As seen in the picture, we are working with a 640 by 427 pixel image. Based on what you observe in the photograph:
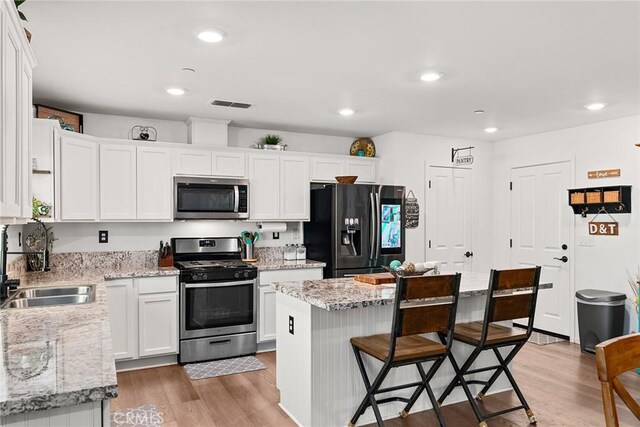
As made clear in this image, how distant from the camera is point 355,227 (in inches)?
197

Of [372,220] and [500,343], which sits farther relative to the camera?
[372,220]

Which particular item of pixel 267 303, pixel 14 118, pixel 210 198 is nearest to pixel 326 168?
pixel 210 198

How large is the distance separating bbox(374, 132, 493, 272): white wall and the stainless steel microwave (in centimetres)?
185

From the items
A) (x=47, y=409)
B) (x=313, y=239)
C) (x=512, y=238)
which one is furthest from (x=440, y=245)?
(x=47, y=409)

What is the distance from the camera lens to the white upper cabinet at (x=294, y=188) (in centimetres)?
510

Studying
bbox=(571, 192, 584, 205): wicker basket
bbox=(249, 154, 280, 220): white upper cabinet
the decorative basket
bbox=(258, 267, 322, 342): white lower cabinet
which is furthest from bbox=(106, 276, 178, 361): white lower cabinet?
bbox=(571, 192, 584, 205): wicker basket

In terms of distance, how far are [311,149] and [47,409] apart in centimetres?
466

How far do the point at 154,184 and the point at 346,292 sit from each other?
2.52 m

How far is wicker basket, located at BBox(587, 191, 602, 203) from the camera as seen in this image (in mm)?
4809

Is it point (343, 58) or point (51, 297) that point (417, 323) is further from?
point (51, 297)

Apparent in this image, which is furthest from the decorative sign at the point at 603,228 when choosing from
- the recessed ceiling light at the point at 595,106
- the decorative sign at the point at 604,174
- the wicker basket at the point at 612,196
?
the recessed ceiling light at the point at 595,106

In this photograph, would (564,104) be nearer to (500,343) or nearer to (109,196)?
(500,343)

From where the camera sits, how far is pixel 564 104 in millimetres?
4203

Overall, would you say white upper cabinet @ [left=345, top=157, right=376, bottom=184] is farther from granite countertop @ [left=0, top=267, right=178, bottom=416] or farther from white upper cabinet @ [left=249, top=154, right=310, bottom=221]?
granite countertop @ [left=0, top=267, right=178, bottom=416]
